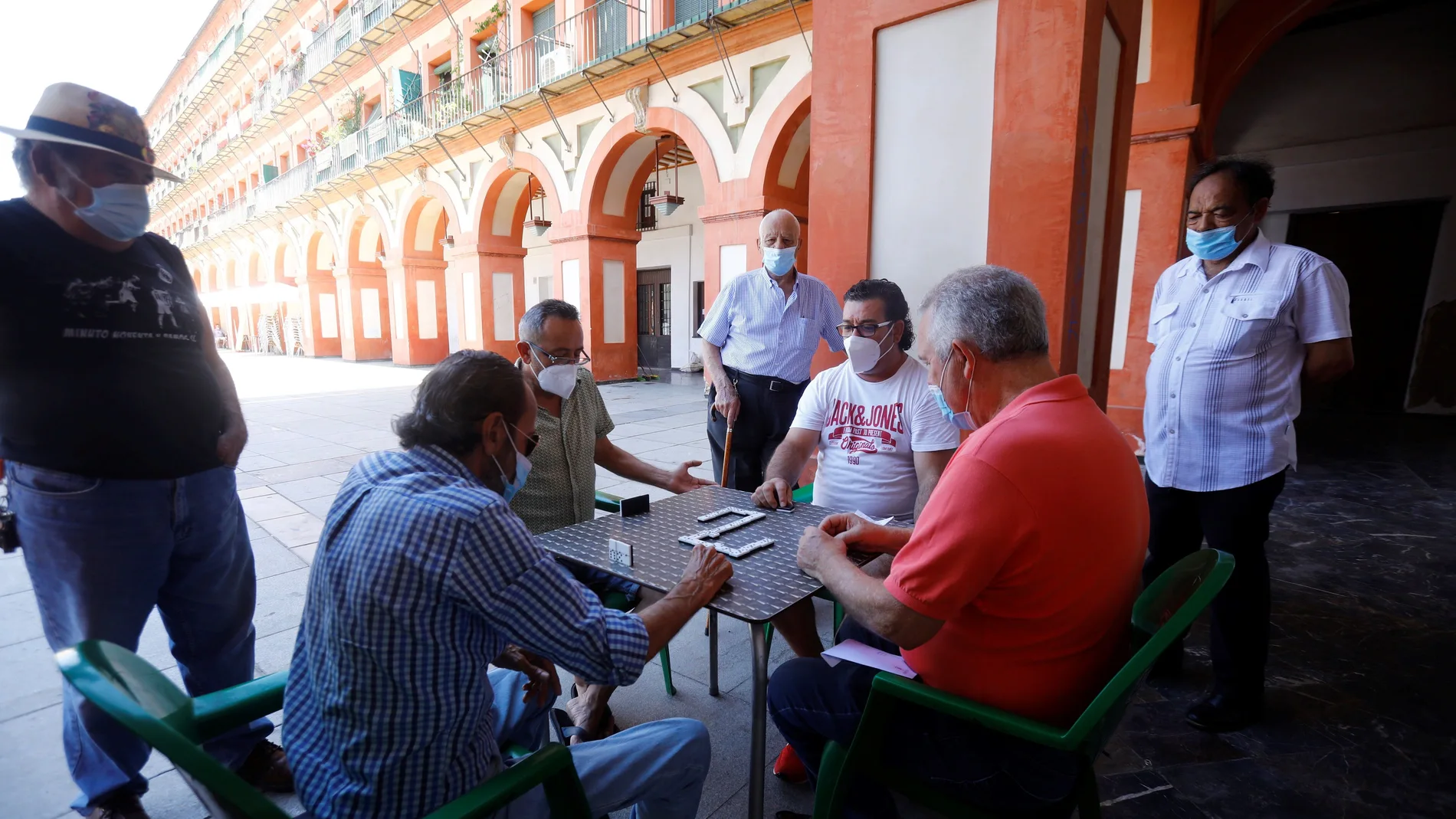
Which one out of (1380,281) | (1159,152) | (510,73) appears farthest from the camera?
(510,73)

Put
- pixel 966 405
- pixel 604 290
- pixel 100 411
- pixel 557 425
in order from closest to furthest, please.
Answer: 1. pixel 966 405
2. pixel 100 411
3. pixel 557 425
4. pixel 604 290

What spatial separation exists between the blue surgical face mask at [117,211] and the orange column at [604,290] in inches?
366

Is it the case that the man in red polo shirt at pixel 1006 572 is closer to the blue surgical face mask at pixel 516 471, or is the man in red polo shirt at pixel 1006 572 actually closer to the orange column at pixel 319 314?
the blue surgical face mask at pixel 516 471

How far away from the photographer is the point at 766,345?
3.34 m

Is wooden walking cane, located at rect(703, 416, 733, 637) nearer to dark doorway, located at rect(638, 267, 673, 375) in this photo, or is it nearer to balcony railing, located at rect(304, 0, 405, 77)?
dark doorway, located at rect(638, 267, 673, 375)

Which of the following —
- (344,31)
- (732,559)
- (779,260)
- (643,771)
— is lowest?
(643,771)

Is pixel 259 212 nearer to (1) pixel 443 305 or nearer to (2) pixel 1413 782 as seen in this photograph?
(1) pixel 443 305

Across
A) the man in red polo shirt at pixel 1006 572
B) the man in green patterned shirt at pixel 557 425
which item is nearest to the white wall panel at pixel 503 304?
the man in green patterned shirt at pixel 557 425

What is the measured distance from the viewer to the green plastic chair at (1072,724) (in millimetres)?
1115

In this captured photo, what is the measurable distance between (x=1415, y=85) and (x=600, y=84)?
10.5m

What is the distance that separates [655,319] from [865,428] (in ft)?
41.6

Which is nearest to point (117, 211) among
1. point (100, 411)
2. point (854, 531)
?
point (100, 411)

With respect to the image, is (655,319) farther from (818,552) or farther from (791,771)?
(818,552)

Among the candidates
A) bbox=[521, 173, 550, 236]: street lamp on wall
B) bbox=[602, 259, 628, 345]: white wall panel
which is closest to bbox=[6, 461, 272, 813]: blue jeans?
bbox=[602, 259, 628, 345]: white wall panel
